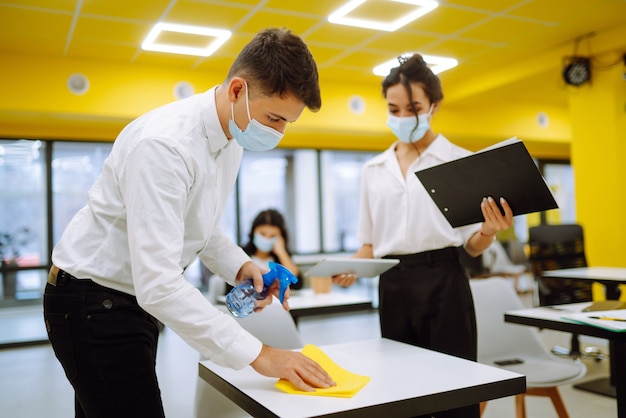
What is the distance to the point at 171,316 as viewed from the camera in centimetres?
118

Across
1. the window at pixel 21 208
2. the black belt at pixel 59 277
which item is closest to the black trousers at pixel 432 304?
the black belt at pixel 59 277

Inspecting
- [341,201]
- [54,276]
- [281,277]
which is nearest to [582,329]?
[281,277]

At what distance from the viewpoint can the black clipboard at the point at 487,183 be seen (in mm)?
1622

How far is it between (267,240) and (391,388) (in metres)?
3.14

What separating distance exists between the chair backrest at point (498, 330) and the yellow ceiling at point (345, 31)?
108 inches

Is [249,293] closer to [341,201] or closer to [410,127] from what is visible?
[410,127]

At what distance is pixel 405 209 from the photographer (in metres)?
2.04

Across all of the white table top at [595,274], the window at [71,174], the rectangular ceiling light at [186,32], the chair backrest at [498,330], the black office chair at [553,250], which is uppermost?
the rectangular ceiling light at [186,32]

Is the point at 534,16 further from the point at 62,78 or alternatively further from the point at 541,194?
the point at 62,78

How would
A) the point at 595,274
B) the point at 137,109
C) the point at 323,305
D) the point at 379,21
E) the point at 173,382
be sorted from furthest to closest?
the point at 137,109, the point at 379,21, the point at 173,382, the point at 595,274, the point at 323,305

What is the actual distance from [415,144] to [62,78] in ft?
15.3

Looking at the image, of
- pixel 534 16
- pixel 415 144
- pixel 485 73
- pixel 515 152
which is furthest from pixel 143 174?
pixel 485 73

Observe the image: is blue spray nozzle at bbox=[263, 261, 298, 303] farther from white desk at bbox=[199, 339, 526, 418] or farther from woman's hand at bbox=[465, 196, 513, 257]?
woman's hand at bbox=[465, 196, 513, 257]

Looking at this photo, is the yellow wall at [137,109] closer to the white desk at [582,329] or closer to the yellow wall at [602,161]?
the yellow wall at [602,161]
